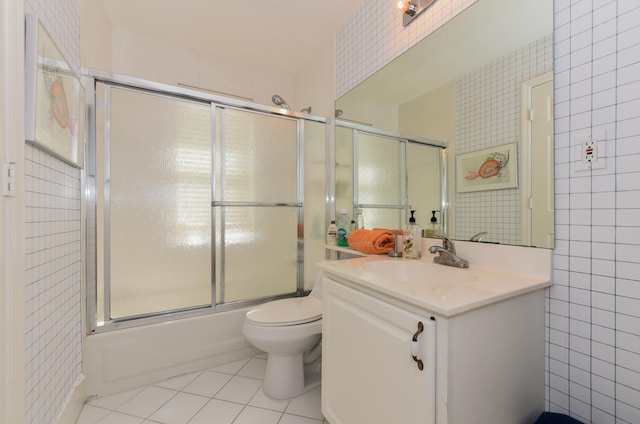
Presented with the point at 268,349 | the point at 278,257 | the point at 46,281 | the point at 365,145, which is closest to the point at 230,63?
the point at 365,145

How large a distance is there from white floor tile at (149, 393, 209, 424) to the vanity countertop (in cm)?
98

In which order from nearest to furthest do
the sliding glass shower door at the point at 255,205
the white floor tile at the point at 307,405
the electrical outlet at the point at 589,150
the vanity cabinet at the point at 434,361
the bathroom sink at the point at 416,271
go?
the vanity cabinet at the point at 434,361
the electrical outlet at the point at 589,150
the bathroom sink at the point at 416,271
the white floor tile at the point at 307,405
the sliding glass shower door at the point at 255,205

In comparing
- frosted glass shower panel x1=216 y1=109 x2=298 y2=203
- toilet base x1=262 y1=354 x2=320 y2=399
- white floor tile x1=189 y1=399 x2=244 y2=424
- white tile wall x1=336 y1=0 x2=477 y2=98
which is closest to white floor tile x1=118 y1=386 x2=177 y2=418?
white floor tile x1=189 y1=399 x2=244 y2=424

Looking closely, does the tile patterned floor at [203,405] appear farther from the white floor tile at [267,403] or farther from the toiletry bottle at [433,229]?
the toiletry bottle at [433,229]

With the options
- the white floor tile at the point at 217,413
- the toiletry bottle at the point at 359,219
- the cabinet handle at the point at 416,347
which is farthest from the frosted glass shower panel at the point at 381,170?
the white floor tile at the point at 217,413

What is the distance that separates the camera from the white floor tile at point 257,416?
4.22 ft

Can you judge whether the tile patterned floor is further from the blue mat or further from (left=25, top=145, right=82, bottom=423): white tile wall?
the blue mat

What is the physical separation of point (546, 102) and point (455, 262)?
0.67 meters

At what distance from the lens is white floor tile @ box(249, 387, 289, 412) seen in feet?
4.54

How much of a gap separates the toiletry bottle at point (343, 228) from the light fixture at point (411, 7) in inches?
48.4

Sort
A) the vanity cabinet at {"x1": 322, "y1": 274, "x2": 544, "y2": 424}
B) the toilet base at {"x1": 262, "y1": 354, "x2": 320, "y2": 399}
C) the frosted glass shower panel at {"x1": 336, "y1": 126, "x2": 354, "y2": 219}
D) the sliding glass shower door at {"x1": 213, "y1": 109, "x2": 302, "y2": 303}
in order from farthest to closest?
the frosted glass shower panel at {"x1": 336, "y1": 126, "x2": 354, "y2": 219} < the sliding glass shower door at {"x1": 213, "y1": 109, "x2": 302, "y2": 303} < the toilet base at {"x1": 262, "y1": 354, "x2": 320, "y2": 399} < the vanity cabinet at {"x1": 322, "y1": 274, "x2": 544, "y2": 424}

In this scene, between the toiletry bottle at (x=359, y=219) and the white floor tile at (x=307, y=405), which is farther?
the toiletry bottle at (x=359, y=219)

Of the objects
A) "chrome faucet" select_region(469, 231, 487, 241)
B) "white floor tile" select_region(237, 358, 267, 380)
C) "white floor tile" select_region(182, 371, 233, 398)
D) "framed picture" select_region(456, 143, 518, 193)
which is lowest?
"white floor tile" select_region(237, 358, 267, 380)

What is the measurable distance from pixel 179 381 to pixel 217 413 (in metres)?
0.40
